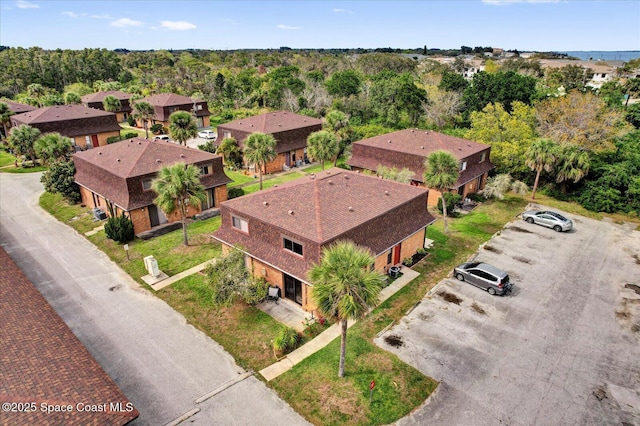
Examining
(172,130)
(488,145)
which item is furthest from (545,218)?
(172,130)

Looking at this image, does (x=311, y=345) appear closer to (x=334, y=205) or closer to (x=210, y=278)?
(x=210, y=278)

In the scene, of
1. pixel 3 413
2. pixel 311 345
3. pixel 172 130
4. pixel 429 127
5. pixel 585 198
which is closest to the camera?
pixel 3 413

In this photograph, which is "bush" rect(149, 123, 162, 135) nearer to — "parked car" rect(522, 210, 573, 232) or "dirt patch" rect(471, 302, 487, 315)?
"parked car" rect(522, 210, 573, 232)

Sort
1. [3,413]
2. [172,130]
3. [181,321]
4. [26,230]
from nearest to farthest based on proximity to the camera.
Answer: [3,413]
[181,321]
[26,230]
[172,130]

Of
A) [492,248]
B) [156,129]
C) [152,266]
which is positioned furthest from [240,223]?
[156,129]

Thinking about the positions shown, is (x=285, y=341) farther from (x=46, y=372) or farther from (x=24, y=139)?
(x=24, y=139)

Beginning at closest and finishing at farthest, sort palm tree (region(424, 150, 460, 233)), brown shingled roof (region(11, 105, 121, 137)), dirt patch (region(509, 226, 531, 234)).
Answer: palm tree (region(424, 150, 460, 233)) → dirt patch (region(509, 226, 531, 234)) → brown shingled roof (region(11, 105, 121, 137))

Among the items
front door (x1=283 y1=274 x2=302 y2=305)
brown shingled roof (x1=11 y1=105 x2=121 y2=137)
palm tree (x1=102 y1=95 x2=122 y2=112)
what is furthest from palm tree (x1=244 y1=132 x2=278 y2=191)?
palm tree (x1=102 y1=95 x2=122 y2=112)

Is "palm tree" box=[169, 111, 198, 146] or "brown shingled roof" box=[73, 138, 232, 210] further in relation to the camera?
"palm tree" box=[169, 111, 198, 146]
